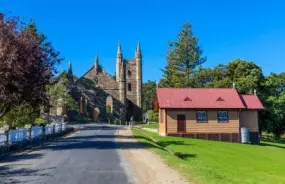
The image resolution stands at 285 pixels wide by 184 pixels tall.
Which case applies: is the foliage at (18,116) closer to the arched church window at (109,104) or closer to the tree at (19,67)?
the tree at (19,67)

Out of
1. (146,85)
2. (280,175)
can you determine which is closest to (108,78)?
(146,85)

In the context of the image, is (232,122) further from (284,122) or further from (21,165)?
(21,165)

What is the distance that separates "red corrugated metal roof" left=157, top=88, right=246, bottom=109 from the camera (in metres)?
41.1

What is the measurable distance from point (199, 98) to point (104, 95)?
1515 inches

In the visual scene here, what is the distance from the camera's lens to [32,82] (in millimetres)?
22562

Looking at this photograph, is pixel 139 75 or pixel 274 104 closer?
pixel 274 104

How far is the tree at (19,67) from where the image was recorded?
68.3ft

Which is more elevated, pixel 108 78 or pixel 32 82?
pixel 108 78

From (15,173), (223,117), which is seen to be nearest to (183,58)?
(223,117)

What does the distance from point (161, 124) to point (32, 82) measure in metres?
22.6

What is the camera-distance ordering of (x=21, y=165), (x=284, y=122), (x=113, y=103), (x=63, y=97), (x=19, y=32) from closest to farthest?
(x=21, y=165), (x=19, y=32), (x=63, y=97), (x=284, y=122), (x=113, y=103)

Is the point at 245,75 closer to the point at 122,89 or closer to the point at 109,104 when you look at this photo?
the point at 122,89

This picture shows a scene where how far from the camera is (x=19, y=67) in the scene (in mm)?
20984

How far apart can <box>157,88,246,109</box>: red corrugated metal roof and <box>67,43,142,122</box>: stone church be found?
1352 inches
